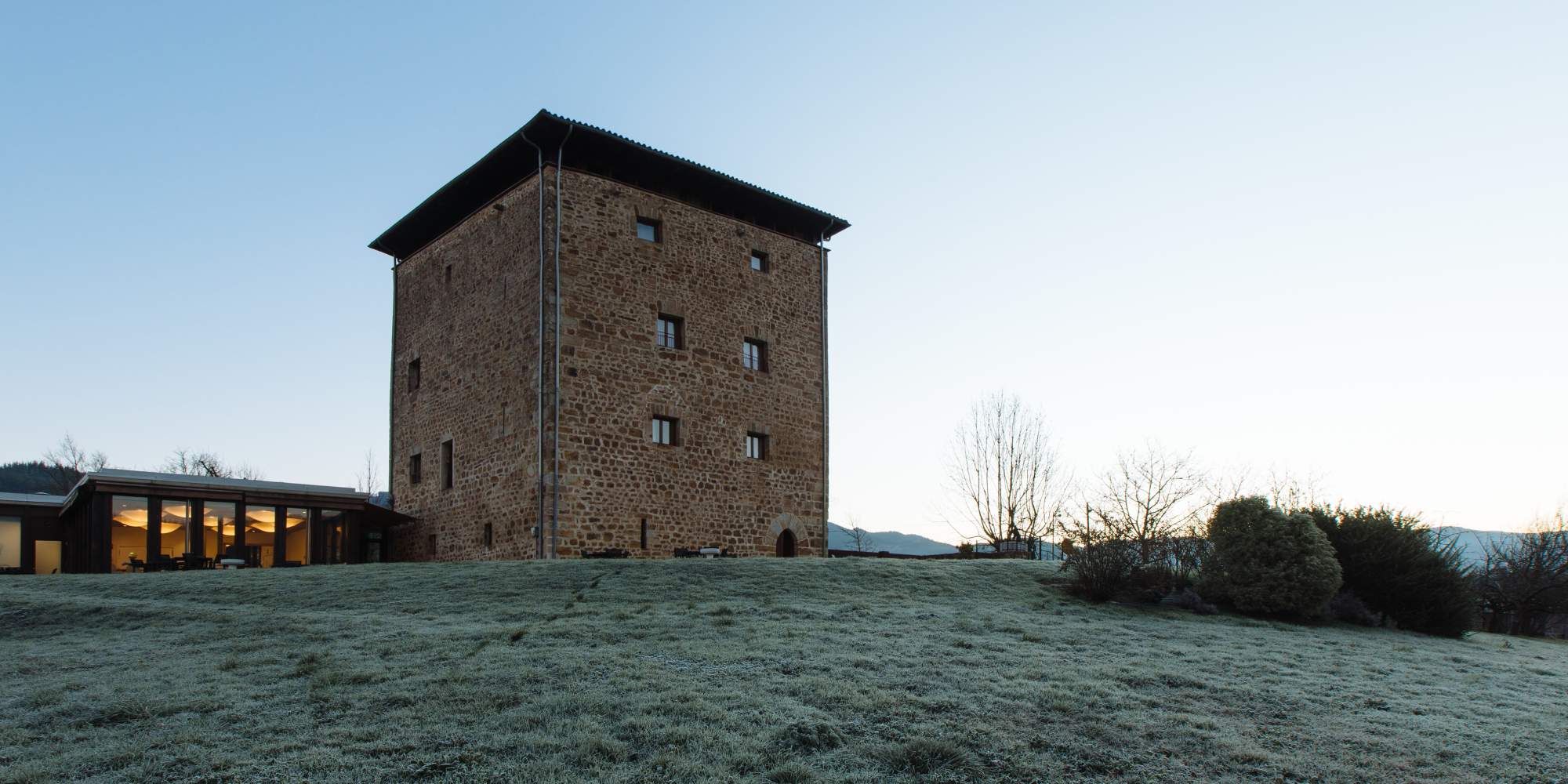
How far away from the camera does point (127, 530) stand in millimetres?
22094

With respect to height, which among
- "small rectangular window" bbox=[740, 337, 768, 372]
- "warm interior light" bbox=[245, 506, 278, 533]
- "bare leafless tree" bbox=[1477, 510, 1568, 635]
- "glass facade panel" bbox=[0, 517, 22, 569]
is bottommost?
"bare leafless tree" bbox=[1477, 510, 1568, 635]

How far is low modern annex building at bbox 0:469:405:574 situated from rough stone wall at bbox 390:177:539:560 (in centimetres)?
154

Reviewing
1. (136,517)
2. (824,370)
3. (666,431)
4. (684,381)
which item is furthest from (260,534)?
(824,370)

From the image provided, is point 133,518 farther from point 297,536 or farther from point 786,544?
point 786,544

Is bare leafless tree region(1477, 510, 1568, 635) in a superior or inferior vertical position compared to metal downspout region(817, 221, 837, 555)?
inferior

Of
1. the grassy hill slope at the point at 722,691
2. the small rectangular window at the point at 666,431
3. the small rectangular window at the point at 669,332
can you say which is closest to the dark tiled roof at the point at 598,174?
the small rectangular window at the point at 669,332

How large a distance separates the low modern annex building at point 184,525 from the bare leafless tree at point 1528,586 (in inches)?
1076

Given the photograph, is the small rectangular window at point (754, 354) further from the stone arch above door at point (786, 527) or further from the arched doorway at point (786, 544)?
the arched doorway at point (786, 544)

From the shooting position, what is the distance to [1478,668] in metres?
11.8

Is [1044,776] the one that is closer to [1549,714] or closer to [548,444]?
[1549,714]

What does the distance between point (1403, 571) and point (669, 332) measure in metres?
15.2

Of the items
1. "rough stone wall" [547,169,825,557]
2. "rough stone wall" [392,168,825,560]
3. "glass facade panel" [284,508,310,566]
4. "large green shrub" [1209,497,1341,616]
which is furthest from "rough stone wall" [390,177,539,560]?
"large green shrub" [1209,497,1341,616]

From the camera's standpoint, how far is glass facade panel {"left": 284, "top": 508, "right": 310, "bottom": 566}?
2369 cm

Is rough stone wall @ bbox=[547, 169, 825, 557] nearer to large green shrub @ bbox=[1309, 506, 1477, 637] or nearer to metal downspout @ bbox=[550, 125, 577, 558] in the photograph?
metal downspout @ bbox=[550, 125, 577, 558]
